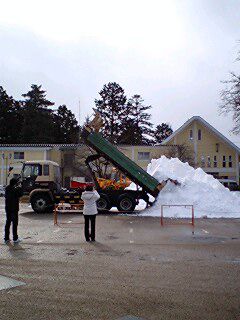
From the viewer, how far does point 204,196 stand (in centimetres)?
2184

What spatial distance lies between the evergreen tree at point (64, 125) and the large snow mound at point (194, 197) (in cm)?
5276

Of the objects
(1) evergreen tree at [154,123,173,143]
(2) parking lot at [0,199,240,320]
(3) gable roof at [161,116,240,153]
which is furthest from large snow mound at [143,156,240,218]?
(1) evergreen tree at [154,123,173,143]

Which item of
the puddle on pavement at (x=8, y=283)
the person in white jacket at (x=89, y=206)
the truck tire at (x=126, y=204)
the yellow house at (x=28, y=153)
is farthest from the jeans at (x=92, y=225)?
the yellow house at (x=28, y=153)

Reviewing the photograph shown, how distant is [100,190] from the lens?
2234cm

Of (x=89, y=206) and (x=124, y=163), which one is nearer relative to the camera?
(x=89, y=206)

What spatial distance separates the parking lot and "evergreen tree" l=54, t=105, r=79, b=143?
6328cm

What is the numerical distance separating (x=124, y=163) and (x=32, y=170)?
5.05m

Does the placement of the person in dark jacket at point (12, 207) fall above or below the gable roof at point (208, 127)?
below

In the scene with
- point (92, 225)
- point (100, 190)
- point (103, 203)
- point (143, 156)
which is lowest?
point (92, 225)

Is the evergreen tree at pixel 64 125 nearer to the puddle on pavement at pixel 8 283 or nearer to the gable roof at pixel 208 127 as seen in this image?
the gable roof at pixel 208 127

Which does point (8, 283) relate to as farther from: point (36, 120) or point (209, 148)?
point (36, 120)

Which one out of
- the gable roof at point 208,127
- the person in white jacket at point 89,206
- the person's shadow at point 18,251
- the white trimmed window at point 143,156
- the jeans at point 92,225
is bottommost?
the person's shadow at point 18,251

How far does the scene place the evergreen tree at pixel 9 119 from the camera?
74.3m

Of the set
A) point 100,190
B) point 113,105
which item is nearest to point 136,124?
point 113,105
